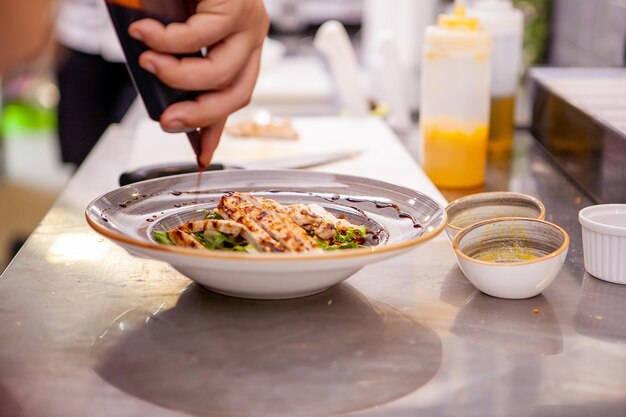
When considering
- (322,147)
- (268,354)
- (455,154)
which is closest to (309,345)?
(268,354)

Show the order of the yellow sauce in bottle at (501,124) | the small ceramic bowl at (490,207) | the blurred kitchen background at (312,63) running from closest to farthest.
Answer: the small ceramic bowl at (490,207) < the yellow sauce in bottle at (501,124) < the blurred kitchen background at (312,63)

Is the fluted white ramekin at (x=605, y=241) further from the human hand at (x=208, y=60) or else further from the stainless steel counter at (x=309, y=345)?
the human hand at (x=208, y=60)

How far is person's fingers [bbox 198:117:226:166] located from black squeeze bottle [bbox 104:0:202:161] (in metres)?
0.06

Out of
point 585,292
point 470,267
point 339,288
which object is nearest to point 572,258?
Result: point 585,292

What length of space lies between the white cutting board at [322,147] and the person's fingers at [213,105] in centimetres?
56

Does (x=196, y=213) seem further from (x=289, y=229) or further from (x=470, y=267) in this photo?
(x=470, y=267)

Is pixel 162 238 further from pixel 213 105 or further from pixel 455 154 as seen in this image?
pixel 455 154

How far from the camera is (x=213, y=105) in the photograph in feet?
3.31

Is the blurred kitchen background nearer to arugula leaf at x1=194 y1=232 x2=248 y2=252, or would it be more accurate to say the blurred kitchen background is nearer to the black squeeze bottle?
the black squeeze bottle

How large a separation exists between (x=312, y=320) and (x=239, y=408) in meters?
0.20

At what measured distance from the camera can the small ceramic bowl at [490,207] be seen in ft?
3.88

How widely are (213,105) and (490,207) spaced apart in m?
0.43

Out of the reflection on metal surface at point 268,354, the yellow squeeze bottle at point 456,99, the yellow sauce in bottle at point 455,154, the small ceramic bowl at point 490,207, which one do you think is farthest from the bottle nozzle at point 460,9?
the reflection on metal surface at point 268,354

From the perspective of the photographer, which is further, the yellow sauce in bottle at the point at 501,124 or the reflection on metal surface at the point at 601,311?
the yellow sauce in bottle at the point at 501,124
